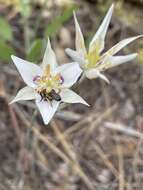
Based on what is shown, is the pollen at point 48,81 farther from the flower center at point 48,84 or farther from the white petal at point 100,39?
the white petal at point 100,39

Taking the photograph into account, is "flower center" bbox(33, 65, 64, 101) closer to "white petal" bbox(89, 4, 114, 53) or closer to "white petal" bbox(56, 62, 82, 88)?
"white petal" bbox(56, 62, 82, 88)

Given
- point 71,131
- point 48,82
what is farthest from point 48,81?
point 71,131

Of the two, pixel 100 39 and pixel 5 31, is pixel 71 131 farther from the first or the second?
pixel 100 39

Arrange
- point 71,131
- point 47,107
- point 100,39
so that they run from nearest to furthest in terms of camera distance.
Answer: point 47,107, point 100,39, point 71,131

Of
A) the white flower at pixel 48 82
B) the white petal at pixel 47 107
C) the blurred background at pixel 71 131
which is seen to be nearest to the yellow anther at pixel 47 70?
the white flower at pixel 48 82

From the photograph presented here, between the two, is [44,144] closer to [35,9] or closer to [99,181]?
[99,181]

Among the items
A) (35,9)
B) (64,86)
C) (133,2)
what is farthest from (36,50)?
(133,2)
